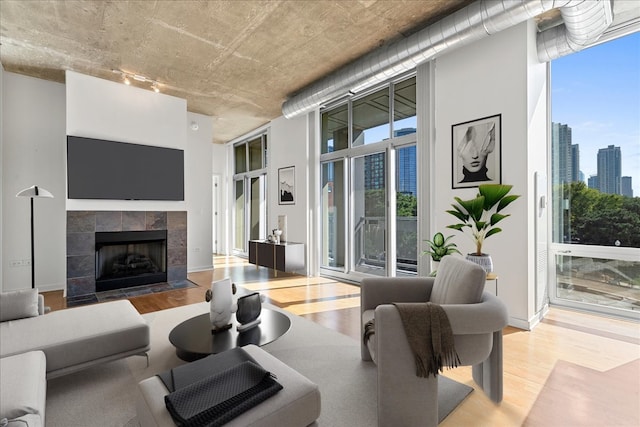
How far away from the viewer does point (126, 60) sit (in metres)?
4.50

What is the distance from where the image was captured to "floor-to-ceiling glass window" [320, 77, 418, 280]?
4820mm

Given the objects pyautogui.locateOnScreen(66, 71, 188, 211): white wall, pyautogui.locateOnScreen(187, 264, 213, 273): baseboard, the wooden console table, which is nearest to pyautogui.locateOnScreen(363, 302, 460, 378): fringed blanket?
the wooden console table

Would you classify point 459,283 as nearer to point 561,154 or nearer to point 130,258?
point 561,154

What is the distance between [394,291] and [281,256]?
3.69 meters

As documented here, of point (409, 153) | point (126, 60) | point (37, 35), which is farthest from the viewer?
point (409, 153)

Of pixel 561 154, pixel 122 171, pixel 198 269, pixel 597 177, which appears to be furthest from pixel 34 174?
pixel 597 177

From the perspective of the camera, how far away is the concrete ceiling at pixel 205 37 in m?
3.33

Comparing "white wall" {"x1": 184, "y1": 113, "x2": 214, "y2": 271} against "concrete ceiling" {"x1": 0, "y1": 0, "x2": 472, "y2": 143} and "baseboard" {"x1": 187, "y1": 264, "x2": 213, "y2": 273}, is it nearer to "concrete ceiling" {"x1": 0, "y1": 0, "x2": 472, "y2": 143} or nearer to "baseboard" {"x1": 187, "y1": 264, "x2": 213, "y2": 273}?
"baseboard" {"x1": 187, "y1": 264, "x2": 213, "y2": 273}

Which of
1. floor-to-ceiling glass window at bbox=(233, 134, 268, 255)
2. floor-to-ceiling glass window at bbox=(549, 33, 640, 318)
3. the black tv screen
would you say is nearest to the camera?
floor-to-ceiling glass window at bbox=(549, 33, 640, 318)

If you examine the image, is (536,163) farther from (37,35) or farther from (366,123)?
(37,35)

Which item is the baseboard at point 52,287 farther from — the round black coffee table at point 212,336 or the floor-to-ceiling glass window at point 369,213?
the floor-to-ceiling glass window at point 369,213

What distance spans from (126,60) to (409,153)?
434 cm

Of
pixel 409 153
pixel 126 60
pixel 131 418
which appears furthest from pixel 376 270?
pixel 126 60

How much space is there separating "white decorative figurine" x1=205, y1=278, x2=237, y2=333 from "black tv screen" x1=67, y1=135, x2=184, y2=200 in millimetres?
3580
